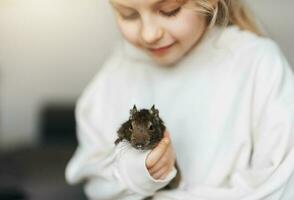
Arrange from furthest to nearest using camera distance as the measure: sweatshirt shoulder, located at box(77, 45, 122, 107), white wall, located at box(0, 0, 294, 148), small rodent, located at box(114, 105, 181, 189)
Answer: white wall, located at box(0, 0, 294, 148)
sweatshirt shoulder, located at box(77, 45, 122, 107)
small rodent, located at box(114, 105, 181, 189)

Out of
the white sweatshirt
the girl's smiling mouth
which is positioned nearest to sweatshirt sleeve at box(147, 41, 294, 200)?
the white sweatshirt

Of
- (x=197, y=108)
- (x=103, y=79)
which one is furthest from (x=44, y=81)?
(x=197, y=108)

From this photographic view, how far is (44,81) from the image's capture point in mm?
1176

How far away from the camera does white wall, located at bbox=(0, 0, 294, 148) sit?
112 centimetres

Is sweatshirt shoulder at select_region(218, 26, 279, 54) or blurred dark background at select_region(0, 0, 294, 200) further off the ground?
sweatshirt shoulder at select_region(218, 26, 279, 54)

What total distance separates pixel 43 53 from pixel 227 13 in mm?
463

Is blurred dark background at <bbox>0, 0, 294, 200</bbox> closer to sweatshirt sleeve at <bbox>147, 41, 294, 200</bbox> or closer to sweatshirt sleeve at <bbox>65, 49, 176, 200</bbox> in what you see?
sweatshirt sleeve at <bbox>65, 49, 176, 200</bbox>

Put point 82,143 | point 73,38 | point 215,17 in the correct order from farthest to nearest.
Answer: point 73,38 → point 82,143 → point 215,17

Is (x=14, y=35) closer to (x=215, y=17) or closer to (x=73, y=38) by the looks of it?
(x=73, y=38)

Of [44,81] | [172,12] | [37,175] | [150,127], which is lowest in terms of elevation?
[37,175]

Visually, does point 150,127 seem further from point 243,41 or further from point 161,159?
point 243,41

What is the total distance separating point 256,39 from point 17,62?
53 centimetres

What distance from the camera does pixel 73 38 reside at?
114 centimetres

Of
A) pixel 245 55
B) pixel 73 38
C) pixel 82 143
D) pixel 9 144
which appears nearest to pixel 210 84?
pixel 245 55
